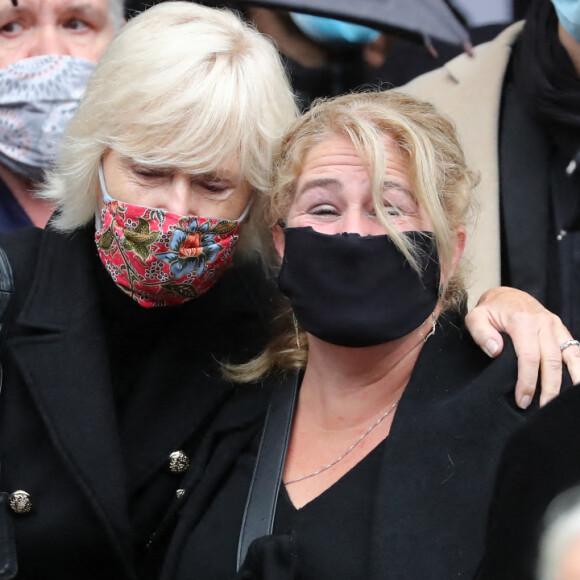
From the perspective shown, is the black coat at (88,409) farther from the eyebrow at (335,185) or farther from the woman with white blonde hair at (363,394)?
the eyebrow at (335,185)

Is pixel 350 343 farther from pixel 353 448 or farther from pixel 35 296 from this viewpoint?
pixel 35 296

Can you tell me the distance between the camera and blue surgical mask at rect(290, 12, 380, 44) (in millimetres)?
3779

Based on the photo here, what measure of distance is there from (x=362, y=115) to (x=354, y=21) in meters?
1.36

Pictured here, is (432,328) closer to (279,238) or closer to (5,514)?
(279,238)

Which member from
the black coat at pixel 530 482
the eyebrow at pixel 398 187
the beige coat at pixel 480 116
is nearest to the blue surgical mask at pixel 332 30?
the beige coat at pixel 480 116

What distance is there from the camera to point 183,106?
8.76ft

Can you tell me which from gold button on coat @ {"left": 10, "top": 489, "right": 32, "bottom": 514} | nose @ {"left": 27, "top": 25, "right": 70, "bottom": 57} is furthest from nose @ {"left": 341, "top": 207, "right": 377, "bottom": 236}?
nose @ {"left": 27, "top": 25, "right": 70, "bottom": 57}

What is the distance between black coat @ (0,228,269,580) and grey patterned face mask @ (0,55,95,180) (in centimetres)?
72

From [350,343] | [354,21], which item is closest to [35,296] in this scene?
[350,343]

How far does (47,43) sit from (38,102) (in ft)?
0.74

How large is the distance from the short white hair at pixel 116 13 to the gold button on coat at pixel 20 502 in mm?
1913

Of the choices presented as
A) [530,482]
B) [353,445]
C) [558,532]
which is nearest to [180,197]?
[353,445]

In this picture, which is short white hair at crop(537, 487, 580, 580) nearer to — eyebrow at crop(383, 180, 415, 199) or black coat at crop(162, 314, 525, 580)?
black coat at crop(162, 314, 525, 580)

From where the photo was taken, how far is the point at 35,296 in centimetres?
279
